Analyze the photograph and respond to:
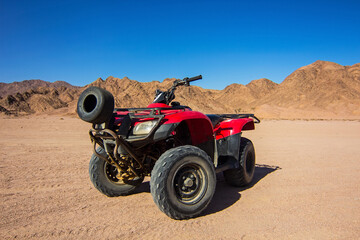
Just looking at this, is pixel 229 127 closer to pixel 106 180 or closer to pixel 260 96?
pixel 106 180

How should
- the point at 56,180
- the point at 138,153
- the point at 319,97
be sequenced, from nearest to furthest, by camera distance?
the point at 138,153
the point at 56,180
the point at 319,97

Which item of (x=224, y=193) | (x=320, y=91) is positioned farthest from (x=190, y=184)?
(x=320, y=91)

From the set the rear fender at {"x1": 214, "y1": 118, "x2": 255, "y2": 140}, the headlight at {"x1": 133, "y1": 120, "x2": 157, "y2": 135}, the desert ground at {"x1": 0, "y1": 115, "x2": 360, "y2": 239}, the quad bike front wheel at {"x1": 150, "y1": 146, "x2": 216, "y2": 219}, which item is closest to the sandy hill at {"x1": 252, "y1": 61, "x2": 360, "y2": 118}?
the desert ground at {"x1": 0, "y1": 115, "x2": 360, "y2": 239}

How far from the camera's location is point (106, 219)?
126 inches

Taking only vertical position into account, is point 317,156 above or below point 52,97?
below

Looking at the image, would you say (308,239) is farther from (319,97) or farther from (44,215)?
(319,97)

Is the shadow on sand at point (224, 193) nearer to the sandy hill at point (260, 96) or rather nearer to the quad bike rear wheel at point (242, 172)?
the quad bike rear wheel at point (242, 172)

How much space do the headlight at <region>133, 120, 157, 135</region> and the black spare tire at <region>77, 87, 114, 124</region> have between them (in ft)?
1.25

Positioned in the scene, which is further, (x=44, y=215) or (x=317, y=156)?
(x=317, y=156)

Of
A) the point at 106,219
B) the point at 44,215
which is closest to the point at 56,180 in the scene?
the point at 44,215

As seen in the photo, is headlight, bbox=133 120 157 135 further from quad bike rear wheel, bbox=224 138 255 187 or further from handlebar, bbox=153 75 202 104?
quad bike rear wheel, bbox=224 138 255 187

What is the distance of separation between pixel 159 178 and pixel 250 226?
119cm

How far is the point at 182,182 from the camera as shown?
10.7 ft

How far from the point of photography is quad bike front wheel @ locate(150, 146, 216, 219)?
9.75ft
